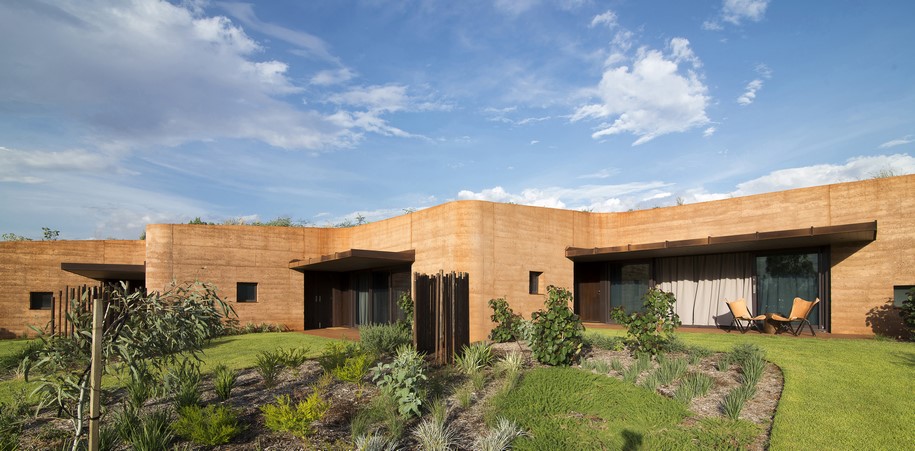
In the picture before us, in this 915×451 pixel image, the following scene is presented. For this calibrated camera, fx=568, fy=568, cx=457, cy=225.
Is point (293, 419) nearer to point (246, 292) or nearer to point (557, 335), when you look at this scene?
point (557, 335)

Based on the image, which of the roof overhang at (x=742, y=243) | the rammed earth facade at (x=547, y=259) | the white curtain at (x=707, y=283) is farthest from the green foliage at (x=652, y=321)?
the white curtain at (x=707, y=283)

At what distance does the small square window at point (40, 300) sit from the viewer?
19688 millimetres

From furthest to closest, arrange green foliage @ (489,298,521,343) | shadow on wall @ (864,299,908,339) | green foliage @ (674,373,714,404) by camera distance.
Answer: green foliage @ (489,298,521,343)
shadow on wall @ (864,299,908,339)
green foliage @ (674,373,714,404)

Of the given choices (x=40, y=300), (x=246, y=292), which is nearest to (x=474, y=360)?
(x=246, y=292)

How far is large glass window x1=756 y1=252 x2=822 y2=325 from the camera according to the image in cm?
1259

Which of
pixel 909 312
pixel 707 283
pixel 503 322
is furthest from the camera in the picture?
pixel 707 283

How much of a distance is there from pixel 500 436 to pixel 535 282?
348 inches

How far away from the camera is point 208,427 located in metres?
5.48

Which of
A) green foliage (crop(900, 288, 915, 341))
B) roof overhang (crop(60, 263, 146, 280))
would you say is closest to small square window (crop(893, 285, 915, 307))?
green foliage (crop(900, 288, 915, 341))

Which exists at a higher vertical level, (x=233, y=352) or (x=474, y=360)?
(x=474, y=360)

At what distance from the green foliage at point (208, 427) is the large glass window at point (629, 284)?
471 inches

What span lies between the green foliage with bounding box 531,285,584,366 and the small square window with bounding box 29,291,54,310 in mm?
19045

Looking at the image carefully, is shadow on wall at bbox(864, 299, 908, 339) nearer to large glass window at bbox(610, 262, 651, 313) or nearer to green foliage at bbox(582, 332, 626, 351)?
large glass window at bbox(610, 262, 651, 313)

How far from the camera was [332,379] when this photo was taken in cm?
771
